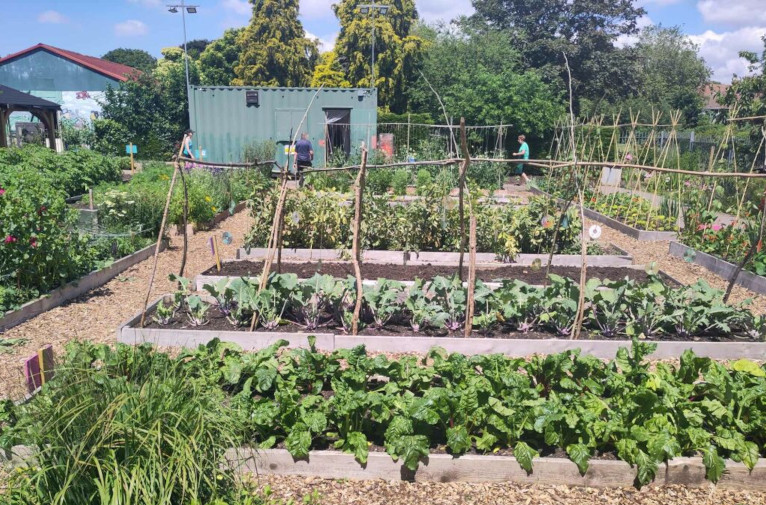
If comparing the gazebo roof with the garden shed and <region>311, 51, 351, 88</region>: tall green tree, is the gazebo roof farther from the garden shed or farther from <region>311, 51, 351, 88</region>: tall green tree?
<region>311, 51, 351, 88</region>: tall green tree

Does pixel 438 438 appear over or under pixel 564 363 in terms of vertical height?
under

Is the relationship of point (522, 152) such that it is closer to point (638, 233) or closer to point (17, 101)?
point (638, 233)

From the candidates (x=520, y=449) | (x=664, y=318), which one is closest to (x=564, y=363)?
(x=520, y=449)

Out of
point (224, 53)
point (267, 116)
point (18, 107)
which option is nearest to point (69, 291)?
point (267, 116)

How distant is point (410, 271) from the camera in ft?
24.3

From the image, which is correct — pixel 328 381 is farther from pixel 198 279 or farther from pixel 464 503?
pixel 198 279

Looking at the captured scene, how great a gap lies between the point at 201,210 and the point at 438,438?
797 centimetres

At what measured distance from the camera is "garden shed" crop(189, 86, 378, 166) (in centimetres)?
1803

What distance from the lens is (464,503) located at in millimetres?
3115

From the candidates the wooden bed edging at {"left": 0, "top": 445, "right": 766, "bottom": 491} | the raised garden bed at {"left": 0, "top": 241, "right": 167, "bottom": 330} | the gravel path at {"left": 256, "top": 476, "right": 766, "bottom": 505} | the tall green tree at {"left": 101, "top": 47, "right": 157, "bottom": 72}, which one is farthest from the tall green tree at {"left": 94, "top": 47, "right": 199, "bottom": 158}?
the tall green tree at {"left": 101, "top": 47, "right": 157, "bottom": 72}

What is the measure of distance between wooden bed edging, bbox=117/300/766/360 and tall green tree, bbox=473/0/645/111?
25.1 metres

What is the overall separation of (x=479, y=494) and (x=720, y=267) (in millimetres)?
6642

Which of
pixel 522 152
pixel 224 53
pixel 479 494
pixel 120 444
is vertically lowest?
pixel 479 494

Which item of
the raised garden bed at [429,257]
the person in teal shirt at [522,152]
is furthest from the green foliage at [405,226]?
the person in teal shirt at [522,152]
